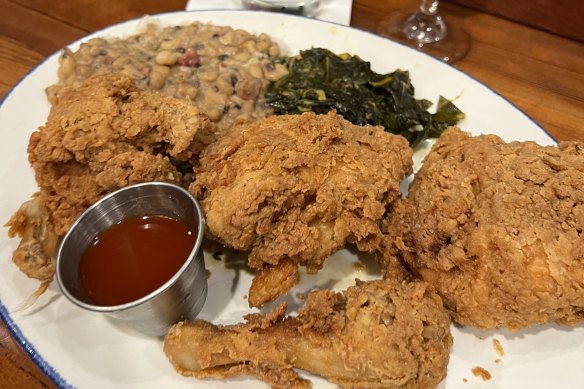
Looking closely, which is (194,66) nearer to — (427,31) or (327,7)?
(327,7)

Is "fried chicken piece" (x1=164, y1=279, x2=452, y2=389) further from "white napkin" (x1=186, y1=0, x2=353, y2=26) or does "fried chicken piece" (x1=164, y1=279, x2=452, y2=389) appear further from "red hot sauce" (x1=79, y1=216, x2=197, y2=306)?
"white napkin" (x1=186, y1=0, x2=353, y2=26)

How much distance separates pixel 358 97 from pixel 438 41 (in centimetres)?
166

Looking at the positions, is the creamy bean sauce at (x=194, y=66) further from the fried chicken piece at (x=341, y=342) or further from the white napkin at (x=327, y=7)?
the fried chicken piece at (x=341, y=342)

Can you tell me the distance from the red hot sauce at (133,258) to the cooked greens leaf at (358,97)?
4.57ft

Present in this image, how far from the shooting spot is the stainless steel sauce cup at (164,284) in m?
2.31

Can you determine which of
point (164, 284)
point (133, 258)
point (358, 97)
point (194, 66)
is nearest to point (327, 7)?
point (358, 97)

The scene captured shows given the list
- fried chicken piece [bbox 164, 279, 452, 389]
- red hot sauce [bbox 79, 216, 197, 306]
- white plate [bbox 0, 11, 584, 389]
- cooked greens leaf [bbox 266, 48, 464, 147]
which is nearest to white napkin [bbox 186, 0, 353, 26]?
cooked greens leaf [bbox 266, 48, 464, 147]

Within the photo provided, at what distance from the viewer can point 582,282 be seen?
7.31 ft

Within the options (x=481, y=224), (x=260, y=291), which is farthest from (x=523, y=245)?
(x=260, y=291)

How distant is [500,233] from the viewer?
2.35 m

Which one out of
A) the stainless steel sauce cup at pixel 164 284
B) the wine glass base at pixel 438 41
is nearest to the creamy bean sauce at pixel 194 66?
the stainless steel sauce cup at pixel 164 284

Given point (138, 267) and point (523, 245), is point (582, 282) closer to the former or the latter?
point (523, 245)

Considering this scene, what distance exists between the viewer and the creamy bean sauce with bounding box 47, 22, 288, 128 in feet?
11.2

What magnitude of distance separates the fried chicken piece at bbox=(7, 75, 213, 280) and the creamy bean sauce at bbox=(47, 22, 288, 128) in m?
0.54
